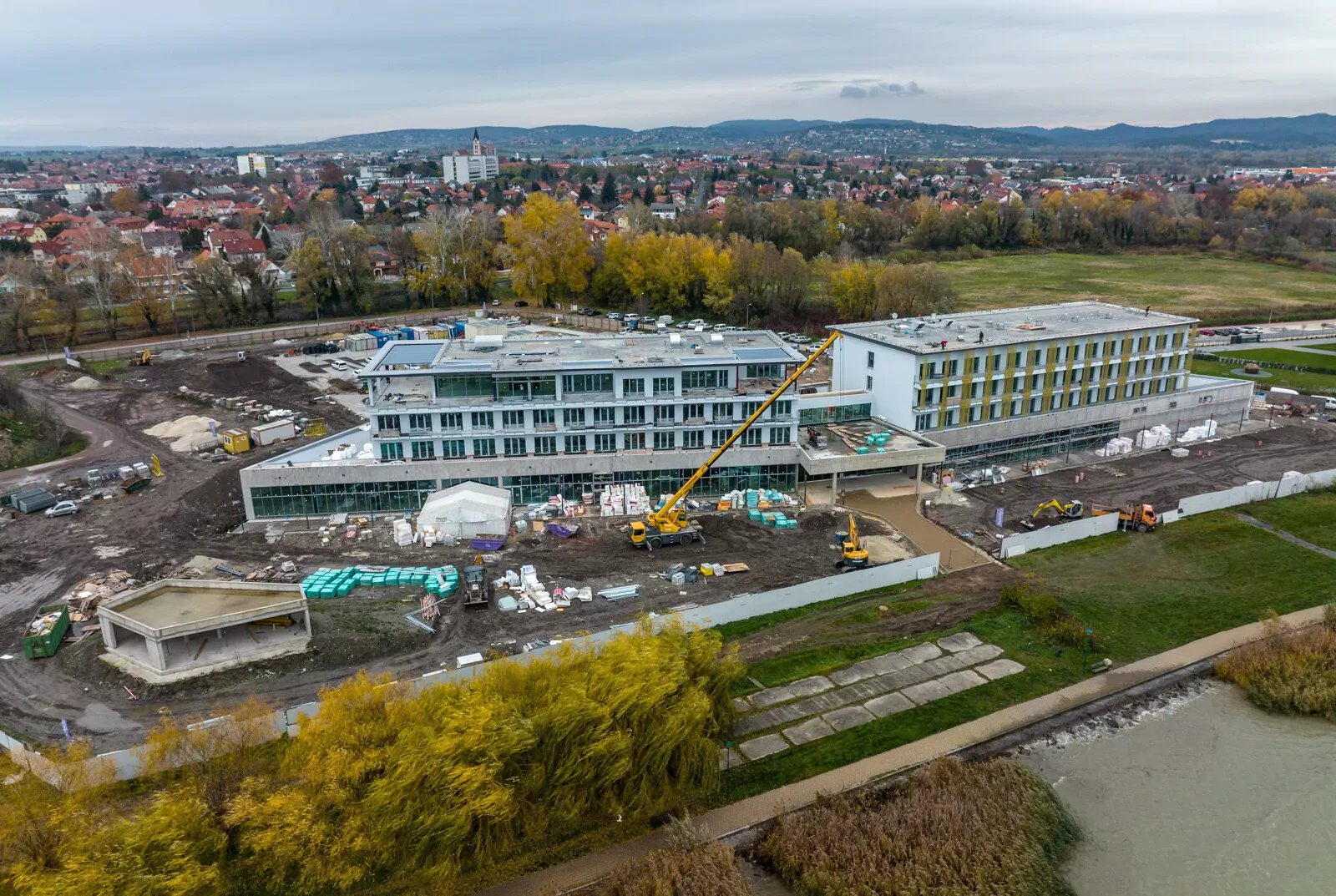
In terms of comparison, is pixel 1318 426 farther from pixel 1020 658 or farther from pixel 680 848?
pixel 680 848

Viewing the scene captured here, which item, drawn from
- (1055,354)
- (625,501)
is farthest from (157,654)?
(1055,354)

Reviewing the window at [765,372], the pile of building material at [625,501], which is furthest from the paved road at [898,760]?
the window at [765,372]

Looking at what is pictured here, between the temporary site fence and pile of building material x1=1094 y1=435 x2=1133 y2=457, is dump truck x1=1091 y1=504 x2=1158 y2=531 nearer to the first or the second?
pile of building material x1=1094 y1=435 x2=1133 y2=457

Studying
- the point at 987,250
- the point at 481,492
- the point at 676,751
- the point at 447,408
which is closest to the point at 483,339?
the point at 447,408

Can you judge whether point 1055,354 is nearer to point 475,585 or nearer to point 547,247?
point 475,585

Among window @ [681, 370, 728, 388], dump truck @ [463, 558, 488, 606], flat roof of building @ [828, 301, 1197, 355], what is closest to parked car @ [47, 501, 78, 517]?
dump truck @ [463, 558, 488, 606]

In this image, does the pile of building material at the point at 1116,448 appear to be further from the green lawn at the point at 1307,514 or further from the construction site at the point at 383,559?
the green lawn at the point at 1307,514

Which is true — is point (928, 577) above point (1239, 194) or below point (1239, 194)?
below
